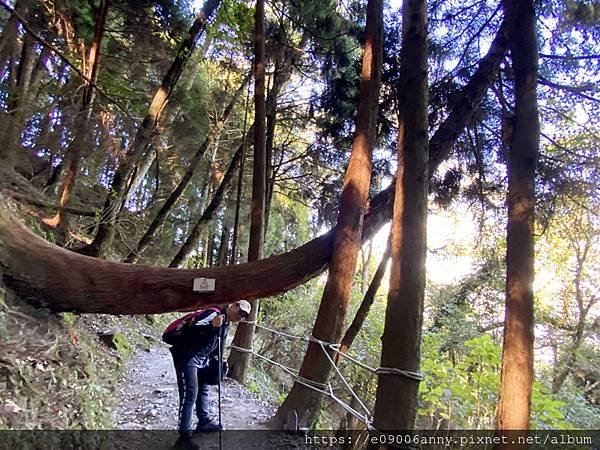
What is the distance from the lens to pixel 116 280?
415 cm

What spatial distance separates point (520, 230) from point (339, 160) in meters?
5.61

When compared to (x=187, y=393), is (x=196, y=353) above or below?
above

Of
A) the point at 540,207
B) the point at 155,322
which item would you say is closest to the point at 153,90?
the point at 540,207

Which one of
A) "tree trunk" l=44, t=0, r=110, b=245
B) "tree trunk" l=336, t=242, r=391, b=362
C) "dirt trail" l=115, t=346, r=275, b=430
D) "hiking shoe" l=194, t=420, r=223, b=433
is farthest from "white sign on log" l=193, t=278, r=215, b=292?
"tree trunk" l=336, t=242, r=391, b=362

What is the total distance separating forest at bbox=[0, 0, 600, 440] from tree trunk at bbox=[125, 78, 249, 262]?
0.06m

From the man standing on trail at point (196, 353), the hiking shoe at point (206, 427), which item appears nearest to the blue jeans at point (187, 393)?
the man standing on trail at point (196, 353)

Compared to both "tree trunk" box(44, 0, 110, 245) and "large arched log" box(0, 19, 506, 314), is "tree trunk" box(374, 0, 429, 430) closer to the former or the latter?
"large arched log" box(0, 19, 506, 314)

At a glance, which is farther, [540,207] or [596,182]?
[540,207]

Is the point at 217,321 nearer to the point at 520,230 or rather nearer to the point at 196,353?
the point at 196,353

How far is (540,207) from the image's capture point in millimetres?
4711

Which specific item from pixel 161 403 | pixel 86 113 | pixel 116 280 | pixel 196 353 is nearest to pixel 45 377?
pixel 116 280

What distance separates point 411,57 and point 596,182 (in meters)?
2.39

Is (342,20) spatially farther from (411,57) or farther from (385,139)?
(411,57)

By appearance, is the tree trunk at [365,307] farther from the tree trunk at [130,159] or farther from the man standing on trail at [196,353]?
the tree trunk at [130,159]
